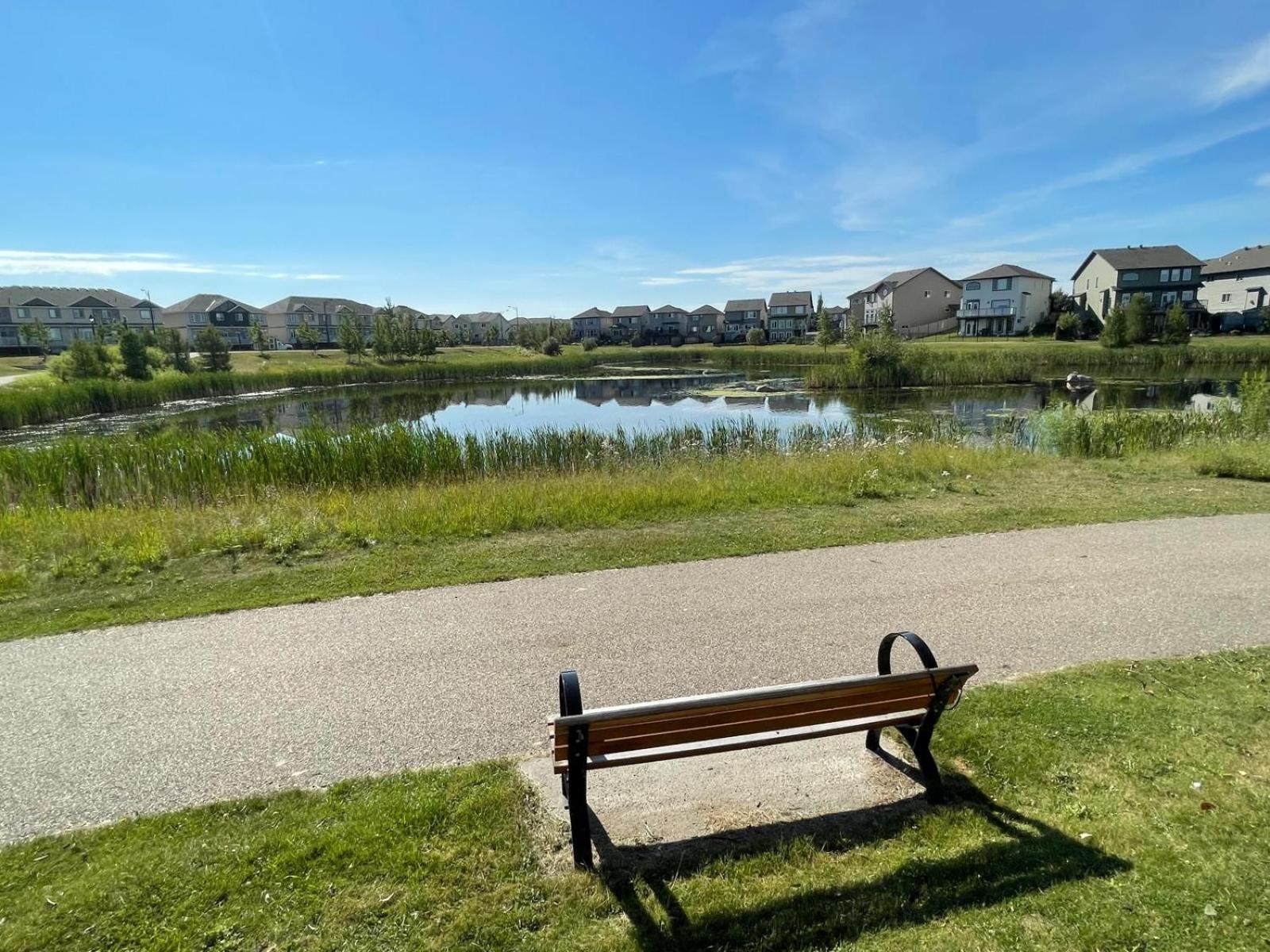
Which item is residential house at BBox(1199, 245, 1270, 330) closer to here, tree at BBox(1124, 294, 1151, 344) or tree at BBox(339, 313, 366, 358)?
tree at BBox(1124, 294, 1151, 344)

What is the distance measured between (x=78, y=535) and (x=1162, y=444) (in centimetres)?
2070

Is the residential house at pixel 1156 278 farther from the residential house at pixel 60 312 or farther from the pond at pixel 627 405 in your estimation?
the residential house at pixel 60 312

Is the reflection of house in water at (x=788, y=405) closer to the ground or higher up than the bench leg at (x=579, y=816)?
higher up

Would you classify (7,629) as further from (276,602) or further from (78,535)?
(78,535)

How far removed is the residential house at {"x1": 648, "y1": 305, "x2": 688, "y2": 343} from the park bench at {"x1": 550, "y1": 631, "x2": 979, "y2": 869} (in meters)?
116

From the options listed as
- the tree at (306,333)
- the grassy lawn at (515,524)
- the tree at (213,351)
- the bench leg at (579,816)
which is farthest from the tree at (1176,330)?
the tree at (306,333)

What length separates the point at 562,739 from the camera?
3.04 meters

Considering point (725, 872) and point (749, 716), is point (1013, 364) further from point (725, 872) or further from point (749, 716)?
point (725, 872)

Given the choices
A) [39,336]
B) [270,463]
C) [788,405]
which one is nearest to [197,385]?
[39,336]

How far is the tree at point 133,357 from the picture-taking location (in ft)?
158

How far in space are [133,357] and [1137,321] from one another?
77.5 metres

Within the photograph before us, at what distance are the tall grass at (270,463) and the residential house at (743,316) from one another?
107283 millimetres

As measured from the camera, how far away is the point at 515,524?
9422mm

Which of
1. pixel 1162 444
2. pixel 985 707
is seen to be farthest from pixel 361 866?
pixel 1162 444
